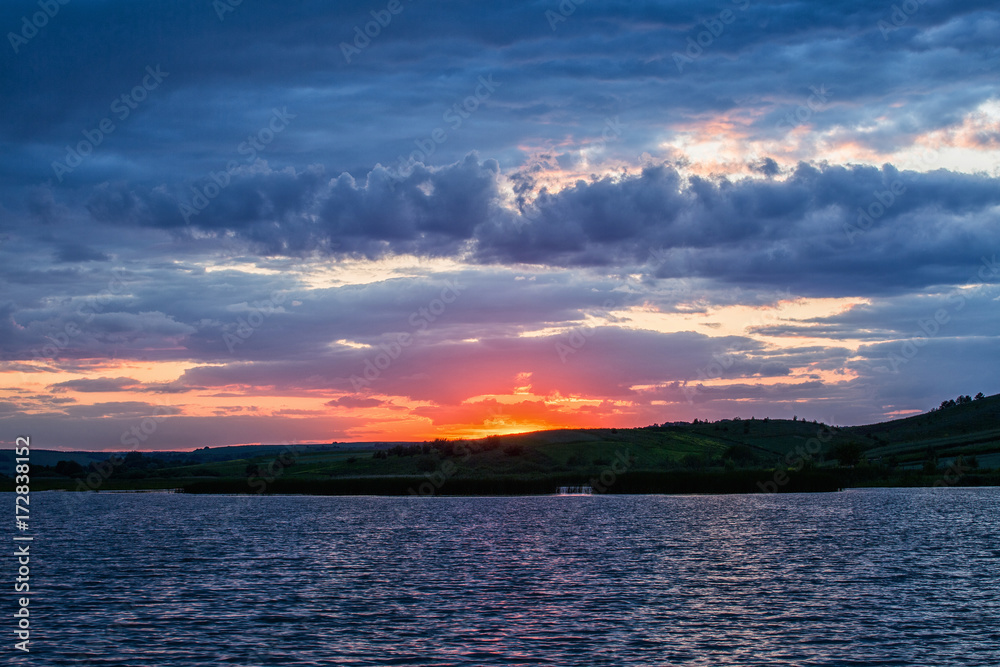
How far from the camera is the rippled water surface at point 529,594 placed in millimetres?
37406

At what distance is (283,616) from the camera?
45500mm

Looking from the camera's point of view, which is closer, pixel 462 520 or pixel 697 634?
pixel 697 634

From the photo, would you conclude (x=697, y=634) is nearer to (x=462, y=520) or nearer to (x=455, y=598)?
(x=455, y=598)

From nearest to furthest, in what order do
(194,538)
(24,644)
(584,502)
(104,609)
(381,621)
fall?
(24,644) → (381,621) → (104,609) → (194,538) → (584,502)

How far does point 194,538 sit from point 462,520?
128ft

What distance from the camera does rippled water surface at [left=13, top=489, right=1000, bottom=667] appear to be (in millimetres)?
37406

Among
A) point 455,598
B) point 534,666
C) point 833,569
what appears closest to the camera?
point 534,666

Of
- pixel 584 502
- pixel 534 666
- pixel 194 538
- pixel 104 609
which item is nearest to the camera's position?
pixel 534 666

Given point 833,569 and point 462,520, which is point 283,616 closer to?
point 833,569

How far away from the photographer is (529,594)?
5212 centimetres

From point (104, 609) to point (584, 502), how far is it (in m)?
119

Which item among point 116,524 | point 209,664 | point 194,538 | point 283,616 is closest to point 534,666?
point 209,664

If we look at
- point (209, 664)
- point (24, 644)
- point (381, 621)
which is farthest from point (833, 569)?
point (24, 644)

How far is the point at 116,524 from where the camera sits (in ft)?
380
